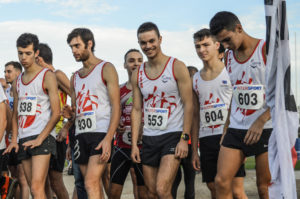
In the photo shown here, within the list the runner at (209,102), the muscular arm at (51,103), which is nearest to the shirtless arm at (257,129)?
the runner at (209,102)

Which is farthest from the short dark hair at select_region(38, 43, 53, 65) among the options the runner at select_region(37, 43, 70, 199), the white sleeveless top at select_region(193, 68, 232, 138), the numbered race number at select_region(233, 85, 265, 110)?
the numbered race number at select_region(233, 85, 265, 110)

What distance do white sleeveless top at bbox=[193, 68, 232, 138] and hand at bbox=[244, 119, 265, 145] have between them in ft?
3.86

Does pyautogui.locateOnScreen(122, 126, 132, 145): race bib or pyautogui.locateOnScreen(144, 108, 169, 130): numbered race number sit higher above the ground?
pyautogui.locateOnScreen(144, 108, 169, 130): numbered race number

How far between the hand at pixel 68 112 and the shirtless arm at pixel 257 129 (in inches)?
86.1

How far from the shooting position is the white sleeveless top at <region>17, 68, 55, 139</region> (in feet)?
18.1

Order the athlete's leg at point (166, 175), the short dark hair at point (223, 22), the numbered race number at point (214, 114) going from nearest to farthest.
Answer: the short dark hair at point (223, 22) → the athlete's leg at point (166, 175) → the numbered race number at point (214, 114)

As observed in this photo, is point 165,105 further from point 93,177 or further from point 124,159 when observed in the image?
point 124,159

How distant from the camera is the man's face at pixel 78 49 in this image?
524 centimetres

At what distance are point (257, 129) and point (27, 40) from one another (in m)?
3.00

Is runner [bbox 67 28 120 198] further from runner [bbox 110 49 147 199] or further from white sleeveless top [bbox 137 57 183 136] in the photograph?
runner [bbox 110 49 147 199]

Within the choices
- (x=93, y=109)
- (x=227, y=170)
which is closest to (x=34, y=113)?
(x=93, y=109)

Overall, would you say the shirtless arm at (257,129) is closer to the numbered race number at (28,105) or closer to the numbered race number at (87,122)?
the numbered race number at (87,122)

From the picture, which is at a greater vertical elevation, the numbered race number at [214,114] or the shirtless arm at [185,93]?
the shirtless arm at [185,93]

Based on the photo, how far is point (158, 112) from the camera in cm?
497
